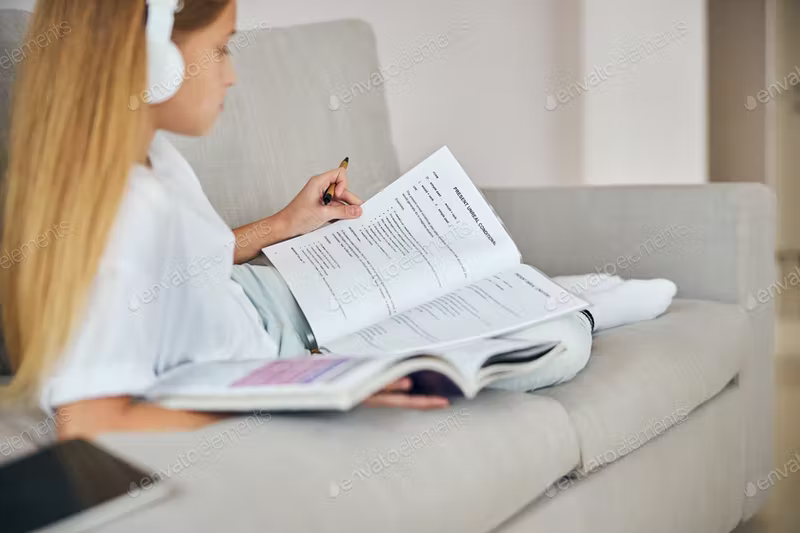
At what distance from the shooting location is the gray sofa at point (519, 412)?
55 centimetres

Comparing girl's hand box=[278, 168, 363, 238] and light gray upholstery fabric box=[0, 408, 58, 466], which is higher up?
girl's hand box=[278, 168, 363, 238]

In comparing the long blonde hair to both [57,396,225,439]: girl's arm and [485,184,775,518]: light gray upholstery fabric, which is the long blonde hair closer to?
[57,396,225,439]: girl's arm

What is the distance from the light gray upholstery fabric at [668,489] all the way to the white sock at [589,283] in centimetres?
20

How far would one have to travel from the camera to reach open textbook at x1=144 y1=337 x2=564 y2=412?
556 mm

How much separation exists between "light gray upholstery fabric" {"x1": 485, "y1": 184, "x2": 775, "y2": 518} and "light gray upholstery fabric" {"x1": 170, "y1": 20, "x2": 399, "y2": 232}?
0.30 m

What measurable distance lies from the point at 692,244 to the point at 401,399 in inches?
29.6

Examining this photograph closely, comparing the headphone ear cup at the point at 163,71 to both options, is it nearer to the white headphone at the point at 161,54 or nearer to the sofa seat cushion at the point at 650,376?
the white headphone at the point at 161,54

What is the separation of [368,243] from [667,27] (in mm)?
1560

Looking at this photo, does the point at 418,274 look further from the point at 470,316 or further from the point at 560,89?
the point at 560,89

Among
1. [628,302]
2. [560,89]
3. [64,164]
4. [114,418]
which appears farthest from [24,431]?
[560,89]

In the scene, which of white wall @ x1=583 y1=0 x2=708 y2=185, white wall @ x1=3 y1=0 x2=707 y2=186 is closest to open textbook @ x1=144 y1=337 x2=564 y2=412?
white wall @ x1=3 y1=0 x2=707 y2=186

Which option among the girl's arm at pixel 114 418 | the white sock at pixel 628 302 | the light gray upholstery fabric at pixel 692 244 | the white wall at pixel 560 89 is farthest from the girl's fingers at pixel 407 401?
the white wall at pixel 560 89

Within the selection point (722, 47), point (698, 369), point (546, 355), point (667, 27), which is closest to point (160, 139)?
point (546, 355)

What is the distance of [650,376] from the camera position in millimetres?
902
